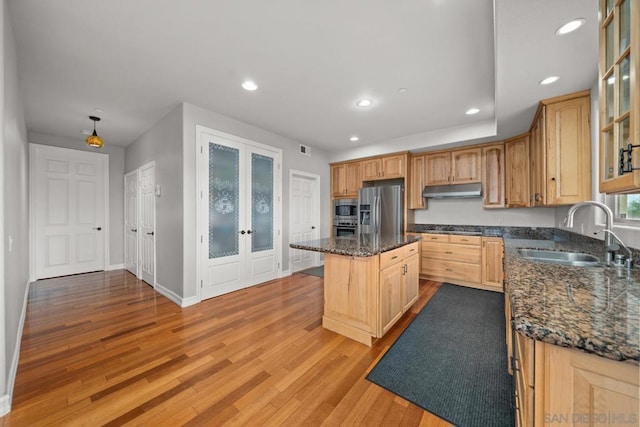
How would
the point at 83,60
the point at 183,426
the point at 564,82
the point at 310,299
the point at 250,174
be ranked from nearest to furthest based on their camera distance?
1. the point at 183,426
2. the point at 564,82
3. the point at 83,60
4. the point at 310,299
5. the point at 250,174

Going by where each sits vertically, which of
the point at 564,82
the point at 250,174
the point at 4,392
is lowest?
the point at 4,392

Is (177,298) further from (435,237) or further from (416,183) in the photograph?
(416,183)

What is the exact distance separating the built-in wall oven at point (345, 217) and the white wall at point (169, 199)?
3.16m

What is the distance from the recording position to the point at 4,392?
58.4 inches

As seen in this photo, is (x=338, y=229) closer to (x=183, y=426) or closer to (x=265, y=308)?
(x=265, y=308)

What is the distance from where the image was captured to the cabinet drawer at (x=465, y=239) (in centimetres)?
383

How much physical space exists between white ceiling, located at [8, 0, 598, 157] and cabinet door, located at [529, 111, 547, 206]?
178 mm

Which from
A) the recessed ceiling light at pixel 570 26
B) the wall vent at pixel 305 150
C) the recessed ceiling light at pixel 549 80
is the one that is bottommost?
the recessed ceiling light at pixel 570 26

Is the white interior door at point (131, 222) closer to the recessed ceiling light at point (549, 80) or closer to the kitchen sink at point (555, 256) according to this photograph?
the kitchen sink at point (555, 256)

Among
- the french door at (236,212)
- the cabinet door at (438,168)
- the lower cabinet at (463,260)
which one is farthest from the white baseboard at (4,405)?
the cabinet door at (438,168)

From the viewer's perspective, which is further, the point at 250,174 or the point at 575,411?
the point at 250,174

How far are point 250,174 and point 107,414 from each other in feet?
9.93

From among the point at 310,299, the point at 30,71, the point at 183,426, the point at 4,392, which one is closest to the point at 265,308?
the point at 310,299

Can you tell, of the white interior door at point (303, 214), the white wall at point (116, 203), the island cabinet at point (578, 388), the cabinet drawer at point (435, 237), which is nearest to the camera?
the island cabinet at point (578, 388)
